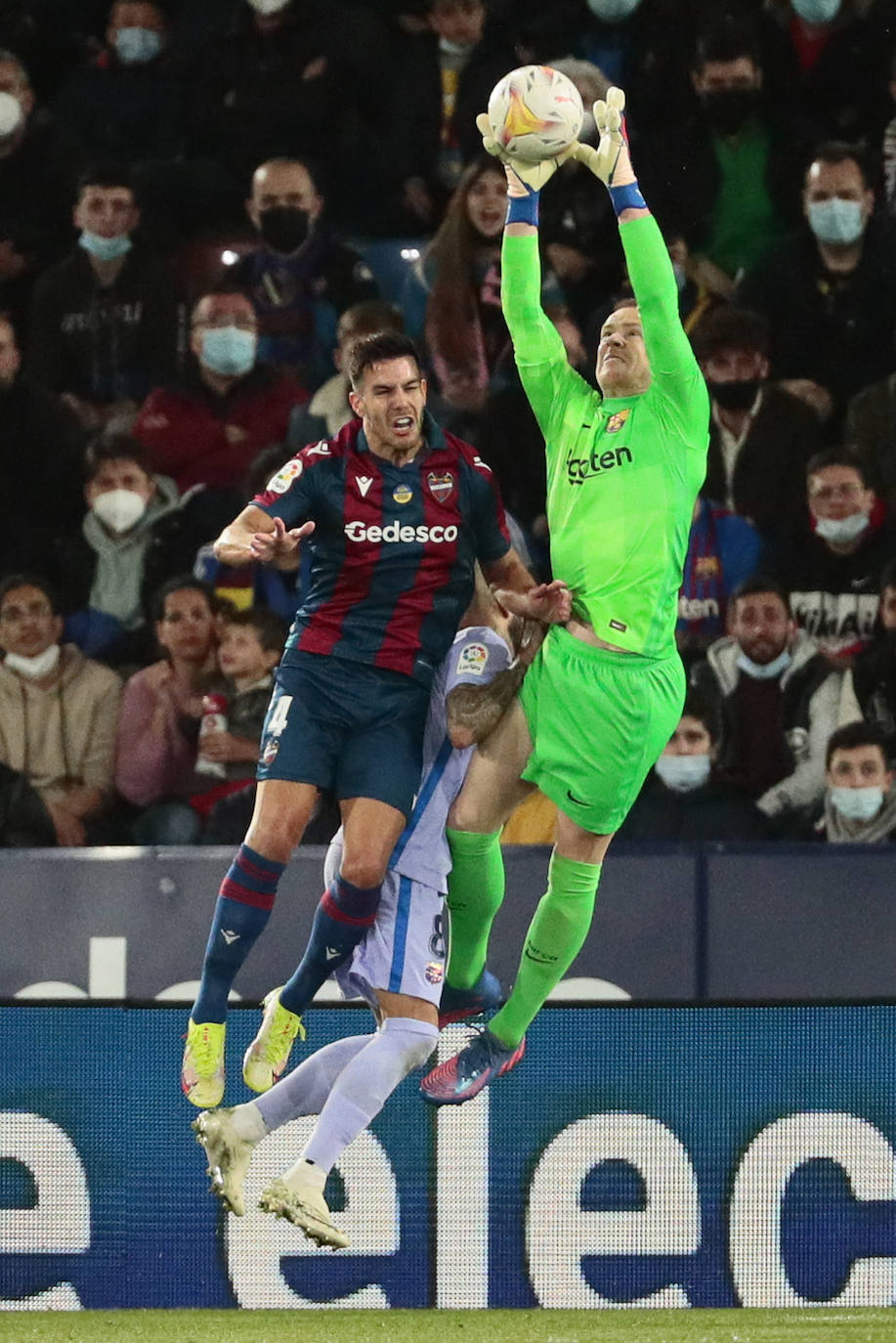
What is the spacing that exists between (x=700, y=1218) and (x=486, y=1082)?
3.04 feet

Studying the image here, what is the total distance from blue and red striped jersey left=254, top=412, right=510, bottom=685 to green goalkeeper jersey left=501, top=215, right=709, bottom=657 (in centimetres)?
29

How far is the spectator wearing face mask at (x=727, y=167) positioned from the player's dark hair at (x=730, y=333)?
22 centimetres

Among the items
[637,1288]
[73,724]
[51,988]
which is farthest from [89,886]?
[637,1288]

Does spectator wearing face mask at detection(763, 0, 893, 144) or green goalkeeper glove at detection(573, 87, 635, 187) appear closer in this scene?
green goalkeeper glove at detection(573, 87, 635, 187)

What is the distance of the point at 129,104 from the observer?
30.9 ft

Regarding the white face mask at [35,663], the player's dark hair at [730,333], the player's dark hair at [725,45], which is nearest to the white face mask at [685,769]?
the player's dark hair at [730,333]

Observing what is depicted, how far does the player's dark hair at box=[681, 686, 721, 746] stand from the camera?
7.89m

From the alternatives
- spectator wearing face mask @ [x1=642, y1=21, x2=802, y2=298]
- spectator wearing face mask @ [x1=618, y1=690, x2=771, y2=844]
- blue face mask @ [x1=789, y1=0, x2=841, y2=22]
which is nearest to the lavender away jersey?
spectator wearing face mask @ [x1=618, y1=690, x2=771, y2=844]

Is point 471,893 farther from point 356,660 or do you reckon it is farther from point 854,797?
point 854,797


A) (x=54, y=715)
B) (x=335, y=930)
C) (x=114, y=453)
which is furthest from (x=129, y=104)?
(x=335, y=930)

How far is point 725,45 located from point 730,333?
133 cm

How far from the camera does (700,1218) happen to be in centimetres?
657

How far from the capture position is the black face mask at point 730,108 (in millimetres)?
8797

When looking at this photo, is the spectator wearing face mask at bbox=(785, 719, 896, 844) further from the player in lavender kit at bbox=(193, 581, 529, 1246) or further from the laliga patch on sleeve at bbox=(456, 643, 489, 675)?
the laliga patch on sleeve at bbox=(456, 643, 489, 675)
